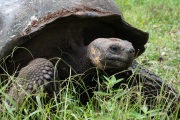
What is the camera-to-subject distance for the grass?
2.51 metres

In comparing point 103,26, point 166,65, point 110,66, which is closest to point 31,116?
point 110,66

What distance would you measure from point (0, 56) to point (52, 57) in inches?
14.8

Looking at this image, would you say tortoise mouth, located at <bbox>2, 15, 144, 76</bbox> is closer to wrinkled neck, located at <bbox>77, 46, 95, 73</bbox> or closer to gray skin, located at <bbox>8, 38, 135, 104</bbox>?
wrinkled neck, located at <bbox>77, 46, 95, 73</bbox>

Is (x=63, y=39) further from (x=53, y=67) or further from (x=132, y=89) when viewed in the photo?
(x=132, y=89)

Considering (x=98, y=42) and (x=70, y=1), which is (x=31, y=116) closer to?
(x=98, y=42)

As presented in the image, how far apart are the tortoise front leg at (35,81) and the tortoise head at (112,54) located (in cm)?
34

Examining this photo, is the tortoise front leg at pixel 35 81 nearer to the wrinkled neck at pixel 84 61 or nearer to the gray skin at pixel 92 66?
the gray skin at pixel 92 66

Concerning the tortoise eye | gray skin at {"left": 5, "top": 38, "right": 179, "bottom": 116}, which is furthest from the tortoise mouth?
the tortoise eye

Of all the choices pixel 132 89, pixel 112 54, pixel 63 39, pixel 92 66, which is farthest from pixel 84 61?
pixel 132 89

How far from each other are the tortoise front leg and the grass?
0.08m

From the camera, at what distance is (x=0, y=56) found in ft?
10.6

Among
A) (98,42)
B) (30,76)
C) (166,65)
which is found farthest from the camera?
(166,65)

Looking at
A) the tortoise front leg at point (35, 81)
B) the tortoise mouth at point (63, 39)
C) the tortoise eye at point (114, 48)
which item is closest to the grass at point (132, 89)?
the tortoise front leg at point (35, 81)

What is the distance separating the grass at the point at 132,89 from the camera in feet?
8.25
